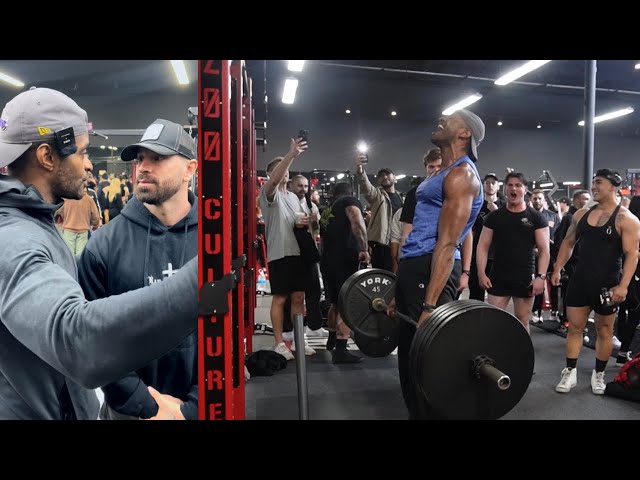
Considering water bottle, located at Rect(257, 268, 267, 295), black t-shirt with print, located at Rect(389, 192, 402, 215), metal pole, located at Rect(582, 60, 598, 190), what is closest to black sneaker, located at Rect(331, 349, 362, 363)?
black t-shirt with print, located at Rect(389, 192, 402, 215)

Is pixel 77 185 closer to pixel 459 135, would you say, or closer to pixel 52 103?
pixel 52 103

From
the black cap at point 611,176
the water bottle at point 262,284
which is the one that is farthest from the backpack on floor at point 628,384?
the water bottle at point 262,284

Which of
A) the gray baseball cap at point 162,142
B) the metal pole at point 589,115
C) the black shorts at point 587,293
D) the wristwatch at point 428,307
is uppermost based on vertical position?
the metal pole at point 589,115

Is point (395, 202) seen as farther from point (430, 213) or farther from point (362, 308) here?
point (430, 213)

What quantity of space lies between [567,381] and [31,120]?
3.25 meters

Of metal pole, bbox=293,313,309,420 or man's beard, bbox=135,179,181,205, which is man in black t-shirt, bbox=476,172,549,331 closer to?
metal pole, bbox=293,313,309,420

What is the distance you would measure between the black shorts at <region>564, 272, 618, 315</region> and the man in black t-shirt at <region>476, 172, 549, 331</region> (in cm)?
22

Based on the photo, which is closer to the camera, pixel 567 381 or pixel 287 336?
pixel 567 381

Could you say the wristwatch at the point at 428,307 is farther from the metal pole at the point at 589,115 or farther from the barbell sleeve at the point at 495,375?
the metal pole at the point at 589,115

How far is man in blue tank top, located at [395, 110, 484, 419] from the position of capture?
174 cm

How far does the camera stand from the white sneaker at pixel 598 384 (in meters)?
2.86

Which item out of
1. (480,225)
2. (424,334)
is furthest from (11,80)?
(424,334)

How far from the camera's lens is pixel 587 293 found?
2906 mm

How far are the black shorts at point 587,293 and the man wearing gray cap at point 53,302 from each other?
9.12 feet
